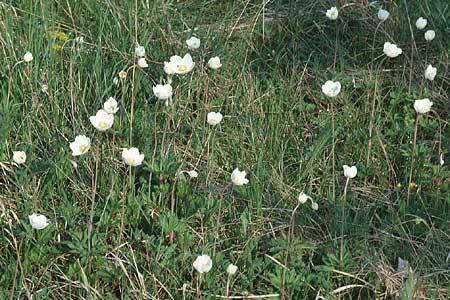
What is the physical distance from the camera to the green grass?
2.89m

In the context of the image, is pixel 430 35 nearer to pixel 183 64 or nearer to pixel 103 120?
pixel 183 64

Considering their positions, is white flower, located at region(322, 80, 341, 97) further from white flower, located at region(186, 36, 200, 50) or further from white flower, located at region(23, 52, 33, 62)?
white flower, located at region(23, 52, 33, 62)

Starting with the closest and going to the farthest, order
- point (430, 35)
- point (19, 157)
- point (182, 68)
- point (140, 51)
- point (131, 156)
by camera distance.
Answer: point (131, 156) < point (19, 157) < point (182, 68) < point (140, 51) < point (430, 35)

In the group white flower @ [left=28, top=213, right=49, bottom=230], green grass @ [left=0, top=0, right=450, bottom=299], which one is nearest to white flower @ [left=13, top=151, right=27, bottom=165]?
green grass @ [left=0, top=0, right=450, bottom=299]

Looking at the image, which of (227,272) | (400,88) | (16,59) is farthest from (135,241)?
(400,88)

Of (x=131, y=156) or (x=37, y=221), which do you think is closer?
(x=37, y=221)

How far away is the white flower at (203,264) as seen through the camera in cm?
265

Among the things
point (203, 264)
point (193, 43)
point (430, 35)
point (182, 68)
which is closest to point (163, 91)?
point (182, 68)

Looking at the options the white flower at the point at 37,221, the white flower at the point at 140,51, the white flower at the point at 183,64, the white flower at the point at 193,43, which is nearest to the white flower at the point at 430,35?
the white flower at the point at 193,43

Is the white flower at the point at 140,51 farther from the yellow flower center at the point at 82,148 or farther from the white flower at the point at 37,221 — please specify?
the white flower at the point at 37,221

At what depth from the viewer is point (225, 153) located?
351 cm

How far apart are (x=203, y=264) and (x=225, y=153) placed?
918 mm

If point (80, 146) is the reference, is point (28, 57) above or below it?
above

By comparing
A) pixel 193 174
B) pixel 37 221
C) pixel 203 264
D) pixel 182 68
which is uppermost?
pixel 182 68
